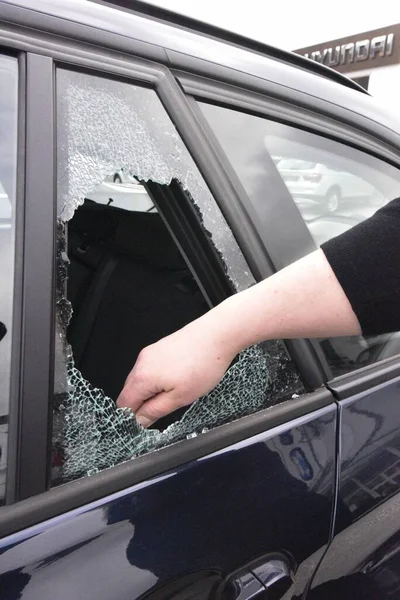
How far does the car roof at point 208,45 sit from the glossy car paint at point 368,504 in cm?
73

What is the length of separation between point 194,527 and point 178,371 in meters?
0.28

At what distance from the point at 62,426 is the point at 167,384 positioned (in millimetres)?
226

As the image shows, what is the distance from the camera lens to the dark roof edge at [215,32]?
104cm

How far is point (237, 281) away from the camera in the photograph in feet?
3.48

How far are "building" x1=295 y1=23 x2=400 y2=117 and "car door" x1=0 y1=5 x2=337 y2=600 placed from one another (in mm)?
14795

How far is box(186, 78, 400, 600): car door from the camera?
1.07 metres

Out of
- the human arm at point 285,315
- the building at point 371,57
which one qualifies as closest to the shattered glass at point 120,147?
the human arm at point 285,315

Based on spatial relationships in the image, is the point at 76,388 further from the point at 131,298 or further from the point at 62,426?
the point at 131,298

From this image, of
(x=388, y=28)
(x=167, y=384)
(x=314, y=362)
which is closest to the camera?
(x=167, y=384)

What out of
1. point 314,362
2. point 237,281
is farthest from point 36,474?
point 314,362

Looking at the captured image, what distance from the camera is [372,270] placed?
101cm

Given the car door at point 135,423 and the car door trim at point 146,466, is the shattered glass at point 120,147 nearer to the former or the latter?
the car door at point 135,423

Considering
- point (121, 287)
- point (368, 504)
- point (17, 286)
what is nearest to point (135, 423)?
point (17, 286)

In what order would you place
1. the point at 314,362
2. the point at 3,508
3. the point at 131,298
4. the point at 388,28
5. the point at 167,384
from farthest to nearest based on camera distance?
1. the point at 388,28
2. the point at 131,298
3. the point at 314,362
4. the point at 167,384
5. the point at 3,508
